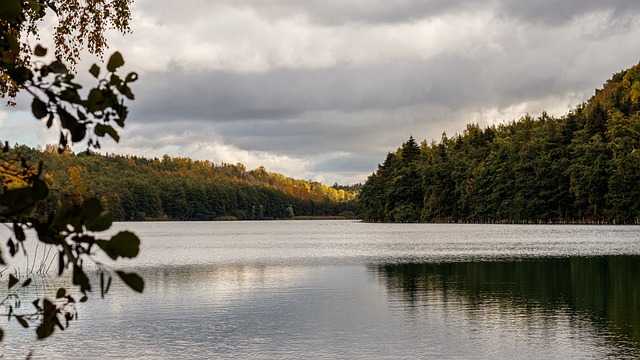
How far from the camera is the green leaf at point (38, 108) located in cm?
310

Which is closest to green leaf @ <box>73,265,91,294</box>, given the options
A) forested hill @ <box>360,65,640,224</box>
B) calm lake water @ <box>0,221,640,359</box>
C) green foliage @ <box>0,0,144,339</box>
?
green foliage @ <box>0,0,144,339</box>

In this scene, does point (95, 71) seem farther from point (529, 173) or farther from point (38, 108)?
point (529, 173)

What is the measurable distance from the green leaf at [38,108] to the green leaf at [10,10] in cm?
42

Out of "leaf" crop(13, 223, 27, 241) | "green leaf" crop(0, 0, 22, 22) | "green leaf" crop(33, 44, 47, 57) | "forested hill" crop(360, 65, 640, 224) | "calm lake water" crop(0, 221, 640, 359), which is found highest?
"forested hill" crop(360, 65, 640, 224)

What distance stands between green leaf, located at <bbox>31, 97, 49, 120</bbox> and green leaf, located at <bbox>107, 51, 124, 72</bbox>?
32cm

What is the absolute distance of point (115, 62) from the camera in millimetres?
3008

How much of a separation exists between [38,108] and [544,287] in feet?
Answer: 103

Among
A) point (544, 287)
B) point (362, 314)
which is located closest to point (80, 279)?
point (362, 314)

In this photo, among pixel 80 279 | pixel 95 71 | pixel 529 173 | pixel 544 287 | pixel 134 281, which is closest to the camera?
pixel 134 281

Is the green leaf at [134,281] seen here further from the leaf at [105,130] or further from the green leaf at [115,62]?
the green leaf at [115,62]

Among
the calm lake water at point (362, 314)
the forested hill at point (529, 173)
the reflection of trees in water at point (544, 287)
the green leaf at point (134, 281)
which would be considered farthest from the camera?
the forested hill at point (529, 173)

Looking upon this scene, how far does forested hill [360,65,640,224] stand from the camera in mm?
117375

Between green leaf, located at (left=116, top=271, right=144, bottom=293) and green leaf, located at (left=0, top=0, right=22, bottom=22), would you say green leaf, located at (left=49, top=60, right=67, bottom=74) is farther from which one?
green leaf, located at (left=116, top=271, right=144, bottom=293)

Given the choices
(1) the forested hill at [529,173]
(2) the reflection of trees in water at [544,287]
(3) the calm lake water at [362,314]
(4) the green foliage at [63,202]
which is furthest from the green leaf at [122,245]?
(1) the forested hill at [529,173]
